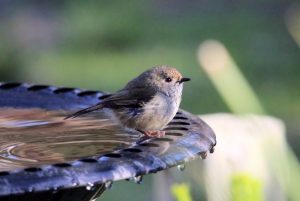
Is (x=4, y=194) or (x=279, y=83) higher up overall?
(x=4, y=194)

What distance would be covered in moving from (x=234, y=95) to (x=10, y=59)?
8.19 metres

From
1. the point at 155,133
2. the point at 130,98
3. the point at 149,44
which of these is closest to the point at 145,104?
the point at 130,98

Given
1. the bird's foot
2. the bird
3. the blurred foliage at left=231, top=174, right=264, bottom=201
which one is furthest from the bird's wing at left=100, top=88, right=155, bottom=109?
the blurred foliage at left=231, top=174, right=264, bottom=201

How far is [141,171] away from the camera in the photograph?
10.7 feet

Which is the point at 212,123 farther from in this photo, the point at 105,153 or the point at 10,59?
the point at 10,59

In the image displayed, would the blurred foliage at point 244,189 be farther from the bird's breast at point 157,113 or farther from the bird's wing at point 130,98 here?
the bird's wing at point 130,98

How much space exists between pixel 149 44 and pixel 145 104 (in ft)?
33.3

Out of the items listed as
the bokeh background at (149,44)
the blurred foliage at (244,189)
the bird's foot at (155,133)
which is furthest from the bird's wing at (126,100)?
the bokeh background at (149,44)

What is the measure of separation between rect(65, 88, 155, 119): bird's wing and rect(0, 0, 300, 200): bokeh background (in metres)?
5.25

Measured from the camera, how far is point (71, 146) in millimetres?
3824

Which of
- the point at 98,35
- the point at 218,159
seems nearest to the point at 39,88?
the point at 218,159

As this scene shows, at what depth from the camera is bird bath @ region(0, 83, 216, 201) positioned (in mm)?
3090

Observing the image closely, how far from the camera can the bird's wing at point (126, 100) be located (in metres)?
4.17

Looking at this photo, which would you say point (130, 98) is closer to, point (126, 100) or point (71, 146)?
point (126, 100)
